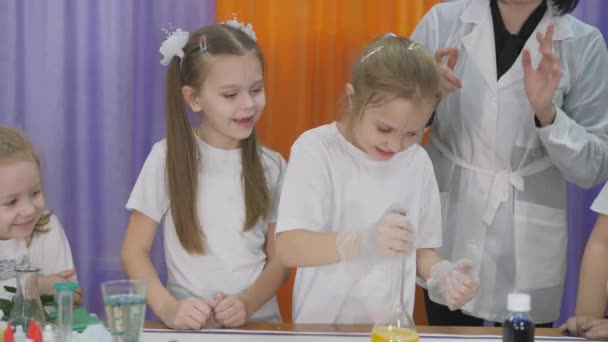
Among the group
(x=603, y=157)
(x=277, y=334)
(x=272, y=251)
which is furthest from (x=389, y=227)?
(x=603, y=157)

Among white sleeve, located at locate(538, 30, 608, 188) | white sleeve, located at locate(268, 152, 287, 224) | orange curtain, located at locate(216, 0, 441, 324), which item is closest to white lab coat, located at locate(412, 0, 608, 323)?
white sleeve, located at locate(538, 30, 608, 188)

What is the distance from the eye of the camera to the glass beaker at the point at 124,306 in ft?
4.08

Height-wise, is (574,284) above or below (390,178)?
below

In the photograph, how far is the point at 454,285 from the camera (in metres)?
1.46

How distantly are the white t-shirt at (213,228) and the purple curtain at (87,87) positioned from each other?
297mm

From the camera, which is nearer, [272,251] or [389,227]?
[389,227]

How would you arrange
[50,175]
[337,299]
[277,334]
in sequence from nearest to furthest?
[277,334], [337,299], [50,175]

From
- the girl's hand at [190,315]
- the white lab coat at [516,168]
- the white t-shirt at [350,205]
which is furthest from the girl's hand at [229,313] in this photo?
the white lab coat at [516,168]

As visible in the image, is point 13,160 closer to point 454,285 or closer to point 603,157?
point 454,285

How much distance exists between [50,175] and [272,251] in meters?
0.68

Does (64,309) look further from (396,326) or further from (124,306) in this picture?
(396,326)

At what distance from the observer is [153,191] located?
6.31 ft

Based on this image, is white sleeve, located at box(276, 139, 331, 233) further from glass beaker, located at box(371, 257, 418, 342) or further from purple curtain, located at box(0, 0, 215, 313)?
purple curtain, located at box(0, 0, 215, 313)

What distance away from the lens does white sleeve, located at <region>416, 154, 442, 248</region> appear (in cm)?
179
